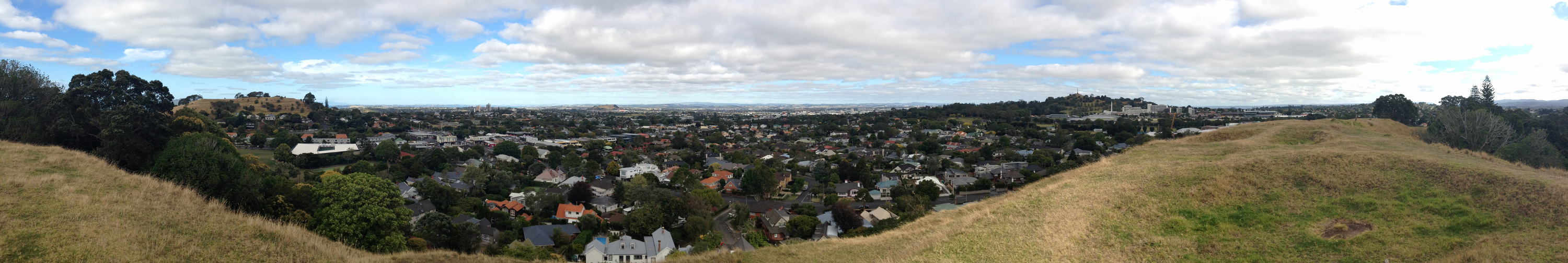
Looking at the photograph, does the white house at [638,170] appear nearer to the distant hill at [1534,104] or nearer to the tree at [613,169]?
the tree at [613,169]

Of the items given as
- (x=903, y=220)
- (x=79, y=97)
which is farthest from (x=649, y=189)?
(x=79, y=97)

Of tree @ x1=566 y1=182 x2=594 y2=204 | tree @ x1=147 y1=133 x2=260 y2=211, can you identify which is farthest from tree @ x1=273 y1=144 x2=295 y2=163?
tree @ x1=147 y1=133 x2=260 y2=211

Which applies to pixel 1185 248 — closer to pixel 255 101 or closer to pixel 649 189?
pixel 649 189

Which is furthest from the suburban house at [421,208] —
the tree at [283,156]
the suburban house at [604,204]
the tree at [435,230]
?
the tree at [283,156]

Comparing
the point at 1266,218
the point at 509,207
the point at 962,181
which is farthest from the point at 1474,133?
the point at 509,207

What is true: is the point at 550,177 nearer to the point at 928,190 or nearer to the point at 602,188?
the point at 602,188

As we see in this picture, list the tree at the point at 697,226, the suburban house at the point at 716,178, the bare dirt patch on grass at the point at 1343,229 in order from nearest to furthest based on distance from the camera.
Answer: the bare dirt patch on grass at the point at 1343,229, the tree at the point at 697,226, the suburban house at the point at 716,178
